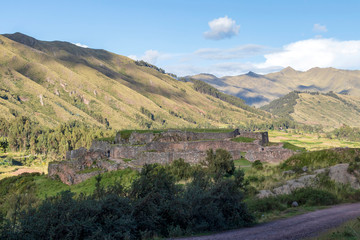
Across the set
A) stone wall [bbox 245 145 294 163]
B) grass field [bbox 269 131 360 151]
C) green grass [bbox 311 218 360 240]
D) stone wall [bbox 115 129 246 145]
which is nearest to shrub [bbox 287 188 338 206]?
green grass [bbox 311 218 360 240]

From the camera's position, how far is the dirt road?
36.7 feet

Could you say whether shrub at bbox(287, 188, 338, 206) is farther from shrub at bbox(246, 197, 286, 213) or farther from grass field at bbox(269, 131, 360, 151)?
grass field at bbox(269, 131, 360, 151)

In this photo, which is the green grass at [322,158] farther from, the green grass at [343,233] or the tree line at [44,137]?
the tree line at [44,137]

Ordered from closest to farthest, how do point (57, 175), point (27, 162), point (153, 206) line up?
point (153, 206) → point (57, 175) → point (27, 162)

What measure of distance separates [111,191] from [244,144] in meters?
26.4

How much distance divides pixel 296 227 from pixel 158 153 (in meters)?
23.0

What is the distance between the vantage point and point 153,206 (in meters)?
13.2

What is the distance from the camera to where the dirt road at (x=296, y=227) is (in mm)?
11188

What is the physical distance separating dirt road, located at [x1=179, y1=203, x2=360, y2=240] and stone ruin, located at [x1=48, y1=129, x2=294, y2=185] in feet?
60.6

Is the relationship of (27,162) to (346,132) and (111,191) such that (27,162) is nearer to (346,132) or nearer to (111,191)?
(111,191)

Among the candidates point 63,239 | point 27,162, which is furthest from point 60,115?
point 63,239

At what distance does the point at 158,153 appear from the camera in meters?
34.3

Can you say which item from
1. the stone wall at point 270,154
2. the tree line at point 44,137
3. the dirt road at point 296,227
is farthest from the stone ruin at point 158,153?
the tree line at point 44,137

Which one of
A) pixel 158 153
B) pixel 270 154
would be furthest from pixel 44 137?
pixel 270 154
